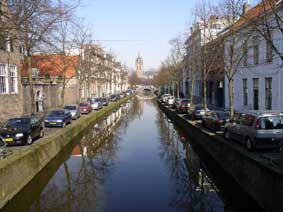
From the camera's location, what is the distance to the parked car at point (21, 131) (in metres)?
16.9

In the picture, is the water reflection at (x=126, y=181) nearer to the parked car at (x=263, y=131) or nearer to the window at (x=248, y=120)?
the parked car at (x=263, y=131)

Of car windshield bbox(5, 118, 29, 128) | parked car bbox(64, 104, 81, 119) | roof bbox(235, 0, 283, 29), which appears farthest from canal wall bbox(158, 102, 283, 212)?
parked car bbox(64, 104, 81, 119)

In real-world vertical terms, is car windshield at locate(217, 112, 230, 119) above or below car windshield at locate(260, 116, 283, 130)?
below

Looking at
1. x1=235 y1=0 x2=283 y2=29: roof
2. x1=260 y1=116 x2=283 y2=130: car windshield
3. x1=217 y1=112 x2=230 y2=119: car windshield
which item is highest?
x1=235 y1=0 x2=283 y2=29: roof

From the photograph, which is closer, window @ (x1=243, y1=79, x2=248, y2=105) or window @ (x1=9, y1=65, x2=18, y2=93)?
window @ (x1=9, y1=65, x2=18, y2=93)

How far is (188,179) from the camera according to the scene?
14.8 meters

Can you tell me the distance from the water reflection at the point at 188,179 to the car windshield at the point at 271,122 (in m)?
3.05

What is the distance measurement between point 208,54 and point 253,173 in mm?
18585

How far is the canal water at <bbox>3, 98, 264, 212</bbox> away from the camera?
11.6m

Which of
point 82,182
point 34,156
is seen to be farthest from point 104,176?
point 34,156

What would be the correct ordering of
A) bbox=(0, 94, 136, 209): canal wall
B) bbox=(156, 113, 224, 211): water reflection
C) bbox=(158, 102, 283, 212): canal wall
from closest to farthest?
1. bbox=(158, 102, 283, 212): canal wall
2. bbox=(0, 94, 136, 209): canal wall
3. bbox=(156, 113, 224, 211): water reflection

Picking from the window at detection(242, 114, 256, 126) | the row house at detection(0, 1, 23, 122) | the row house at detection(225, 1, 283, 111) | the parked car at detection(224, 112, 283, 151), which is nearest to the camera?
the parked car at detection(224, 112, 283, 151)

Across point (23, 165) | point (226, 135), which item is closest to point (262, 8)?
point (226, 135)

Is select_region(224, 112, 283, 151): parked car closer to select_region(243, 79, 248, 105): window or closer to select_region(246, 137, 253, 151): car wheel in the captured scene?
select_region(246, 137, 253, 151): car wheel
